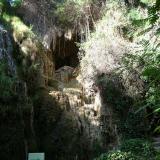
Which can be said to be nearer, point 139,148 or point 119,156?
point 119,156

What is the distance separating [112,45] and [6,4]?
15.4ft

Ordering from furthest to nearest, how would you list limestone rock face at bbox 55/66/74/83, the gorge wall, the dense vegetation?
limestone rock face at bbox 55/66/74/83 < the gorge wall < the dense vegetation

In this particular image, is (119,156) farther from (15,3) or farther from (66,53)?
(15,3)

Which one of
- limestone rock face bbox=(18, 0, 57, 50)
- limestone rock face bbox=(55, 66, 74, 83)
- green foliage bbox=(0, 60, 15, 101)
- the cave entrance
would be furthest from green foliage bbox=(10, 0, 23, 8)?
green foliage bbox=(0, 60, 15, 101)

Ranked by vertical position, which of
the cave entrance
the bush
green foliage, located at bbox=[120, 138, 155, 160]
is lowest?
the bush

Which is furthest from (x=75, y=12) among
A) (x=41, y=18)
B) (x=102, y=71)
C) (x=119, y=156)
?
(x=119, y=156)

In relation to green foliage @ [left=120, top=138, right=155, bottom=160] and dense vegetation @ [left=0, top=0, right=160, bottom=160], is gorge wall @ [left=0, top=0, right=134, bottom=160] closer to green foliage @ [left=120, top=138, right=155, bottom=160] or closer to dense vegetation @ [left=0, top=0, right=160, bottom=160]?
dense vegetation @ [left=0, top=0, right=160, bottom=160]

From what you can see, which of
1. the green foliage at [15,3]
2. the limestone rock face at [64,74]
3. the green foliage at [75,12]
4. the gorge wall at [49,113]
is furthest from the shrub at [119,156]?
the green foliage at [15,3]

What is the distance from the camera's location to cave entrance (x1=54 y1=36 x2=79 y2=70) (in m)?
18.5

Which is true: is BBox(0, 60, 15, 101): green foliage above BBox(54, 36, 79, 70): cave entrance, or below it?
below

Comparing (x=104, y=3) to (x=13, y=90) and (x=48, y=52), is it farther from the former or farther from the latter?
(x=13, y=90)

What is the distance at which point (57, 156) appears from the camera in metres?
13.0

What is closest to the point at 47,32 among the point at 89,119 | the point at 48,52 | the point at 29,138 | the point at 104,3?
the point at 48,52

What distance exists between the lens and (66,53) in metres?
19.0
